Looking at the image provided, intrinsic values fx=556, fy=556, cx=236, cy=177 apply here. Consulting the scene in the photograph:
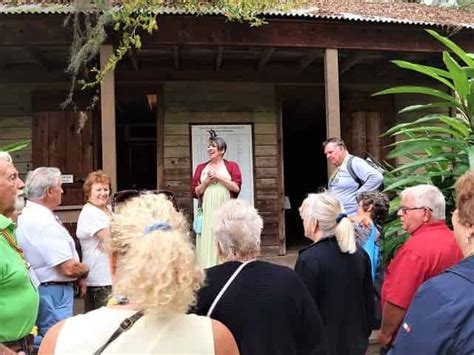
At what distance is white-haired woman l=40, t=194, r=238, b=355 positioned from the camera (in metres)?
1.55

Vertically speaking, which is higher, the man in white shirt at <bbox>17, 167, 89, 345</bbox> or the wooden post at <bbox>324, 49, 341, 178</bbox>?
the wooden post at <bbox>324, 49, 341, 178</bbox>

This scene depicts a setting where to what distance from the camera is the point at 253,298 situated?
7.62ft

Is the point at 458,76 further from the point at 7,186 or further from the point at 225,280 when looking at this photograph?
the point at 7,186

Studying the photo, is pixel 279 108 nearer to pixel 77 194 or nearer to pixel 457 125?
pixel 77 194

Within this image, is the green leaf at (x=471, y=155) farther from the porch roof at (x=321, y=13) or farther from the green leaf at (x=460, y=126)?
the porch roof at (x=321, y=13)

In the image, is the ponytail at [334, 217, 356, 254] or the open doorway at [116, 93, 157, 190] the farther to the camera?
the open doorway at [116, 93, 157, 190]

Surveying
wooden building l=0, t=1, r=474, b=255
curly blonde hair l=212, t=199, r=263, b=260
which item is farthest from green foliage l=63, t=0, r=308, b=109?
curly blonde hair l=212, t=199, r=263, b=260

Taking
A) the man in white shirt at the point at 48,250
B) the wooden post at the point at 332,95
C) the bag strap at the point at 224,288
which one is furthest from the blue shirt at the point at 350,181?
the bag strap at the point at 224,288

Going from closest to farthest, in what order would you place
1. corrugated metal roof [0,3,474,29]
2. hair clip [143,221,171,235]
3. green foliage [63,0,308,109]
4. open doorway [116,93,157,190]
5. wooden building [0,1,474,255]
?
hair clip [143,221,171,235], green foliage [63,0,308,109], corrugated metal roof [0,3,474,29], wooden building [0,1,474,255], open doorway [116,93,157,190]

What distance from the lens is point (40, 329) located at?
3.39 m

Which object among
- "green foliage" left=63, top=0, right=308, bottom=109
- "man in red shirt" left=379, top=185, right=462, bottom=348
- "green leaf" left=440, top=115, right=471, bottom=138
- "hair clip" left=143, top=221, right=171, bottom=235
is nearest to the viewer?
"hair clip" left=143, top=221, right=171, bottom=235

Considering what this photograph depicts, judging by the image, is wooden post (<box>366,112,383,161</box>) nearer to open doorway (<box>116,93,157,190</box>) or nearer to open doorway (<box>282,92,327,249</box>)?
open doorway (<box>282,92,327,249</box>)

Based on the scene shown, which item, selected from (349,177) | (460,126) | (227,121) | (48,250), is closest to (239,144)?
(227,121)

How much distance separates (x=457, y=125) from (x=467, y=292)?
2370 mm
